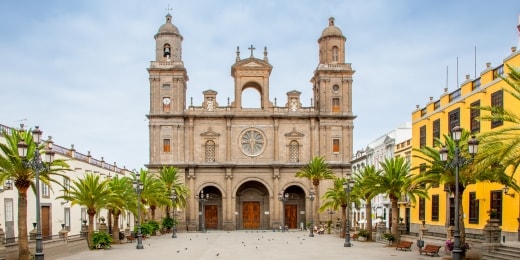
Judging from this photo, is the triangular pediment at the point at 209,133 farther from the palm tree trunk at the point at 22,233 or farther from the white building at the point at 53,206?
the palm tree trunk at the point at 22,233

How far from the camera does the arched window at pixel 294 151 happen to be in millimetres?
68438

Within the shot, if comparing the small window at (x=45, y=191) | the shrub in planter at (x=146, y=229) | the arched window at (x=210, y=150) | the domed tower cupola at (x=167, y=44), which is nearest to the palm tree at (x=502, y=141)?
the shrub in planter at (x=146, y=229)

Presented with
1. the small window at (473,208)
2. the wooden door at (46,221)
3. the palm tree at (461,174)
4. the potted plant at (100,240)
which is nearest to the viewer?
the palm tree at (461,174)

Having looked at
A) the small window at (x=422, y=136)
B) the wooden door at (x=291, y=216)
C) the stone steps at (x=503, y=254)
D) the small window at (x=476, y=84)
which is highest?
the small window at (x=476, y=84)

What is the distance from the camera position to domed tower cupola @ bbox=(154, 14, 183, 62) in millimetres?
68000

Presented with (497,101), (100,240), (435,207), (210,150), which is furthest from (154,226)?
(497,101)

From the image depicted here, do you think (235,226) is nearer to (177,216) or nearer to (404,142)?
(177,216)

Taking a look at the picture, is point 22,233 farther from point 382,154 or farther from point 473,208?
point 382,154

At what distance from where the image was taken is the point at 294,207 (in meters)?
70.2

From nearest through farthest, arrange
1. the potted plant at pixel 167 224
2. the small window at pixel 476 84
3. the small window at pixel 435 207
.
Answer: the small window at pixel 476 84 < the small window at pixel 435 207 < the potted plant at pixel 167 224

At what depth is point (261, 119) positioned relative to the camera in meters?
68.6

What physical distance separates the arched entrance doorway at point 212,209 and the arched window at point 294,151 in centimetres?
943

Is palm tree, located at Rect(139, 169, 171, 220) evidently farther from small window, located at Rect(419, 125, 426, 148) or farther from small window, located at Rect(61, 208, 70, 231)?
small window, located at Rect(419, 125, 426, 148)

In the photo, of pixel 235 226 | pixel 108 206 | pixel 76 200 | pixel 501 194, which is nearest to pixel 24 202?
pixel 76 200
